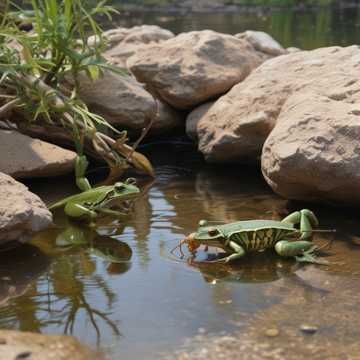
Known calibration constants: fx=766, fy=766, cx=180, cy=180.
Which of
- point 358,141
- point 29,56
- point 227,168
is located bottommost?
point 227,168

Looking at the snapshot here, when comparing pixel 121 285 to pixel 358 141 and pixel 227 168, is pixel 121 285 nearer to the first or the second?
pixel 358 141

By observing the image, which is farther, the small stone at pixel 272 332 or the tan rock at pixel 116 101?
the tan rock at pixel 116 101

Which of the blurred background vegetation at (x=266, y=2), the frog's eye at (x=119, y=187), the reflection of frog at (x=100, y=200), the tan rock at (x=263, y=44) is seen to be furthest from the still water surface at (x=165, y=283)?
the blurred background vegetation at (x=266, y=2)

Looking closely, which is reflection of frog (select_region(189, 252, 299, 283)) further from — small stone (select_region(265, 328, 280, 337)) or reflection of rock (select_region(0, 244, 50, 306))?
reflection of rock (select_region(0, 244, 50, 306))

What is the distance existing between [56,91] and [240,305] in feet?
7.95

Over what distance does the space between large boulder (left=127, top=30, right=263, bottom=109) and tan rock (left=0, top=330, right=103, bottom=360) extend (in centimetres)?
360

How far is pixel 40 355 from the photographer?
3.03 metres

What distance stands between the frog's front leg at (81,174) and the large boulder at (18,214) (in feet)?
2.85

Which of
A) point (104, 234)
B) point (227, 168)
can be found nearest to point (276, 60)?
point (227, 168)

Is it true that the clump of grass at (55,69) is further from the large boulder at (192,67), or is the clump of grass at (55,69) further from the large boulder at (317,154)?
the large boulder at (317,154)

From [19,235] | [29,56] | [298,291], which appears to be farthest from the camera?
[29,56]

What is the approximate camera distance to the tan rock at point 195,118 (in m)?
6.45

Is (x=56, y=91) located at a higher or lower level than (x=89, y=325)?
higher

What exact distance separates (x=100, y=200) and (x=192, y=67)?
2218 mm
